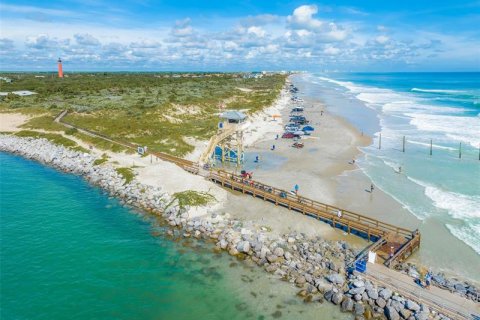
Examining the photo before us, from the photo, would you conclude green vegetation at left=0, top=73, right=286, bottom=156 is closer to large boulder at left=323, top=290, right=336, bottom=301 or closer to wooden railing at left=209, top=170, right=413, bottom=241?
wooden railing at left=209, top=170, right=413, bottom=241

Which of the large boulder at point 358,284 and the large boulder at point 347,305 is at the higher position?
the large boulder at point 358,284

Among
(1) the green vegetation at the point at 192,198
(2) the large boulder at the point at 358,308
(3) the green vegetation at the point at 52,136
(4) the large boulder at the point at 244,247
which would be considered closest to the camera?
(2) the large boulder at the point at 358,308

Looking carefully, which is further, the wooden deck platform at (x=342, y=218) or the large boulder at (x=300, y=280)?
the wooden deck platform at (x=342, y=218)

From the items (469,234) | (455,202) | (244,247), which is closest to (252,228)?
(244,247)

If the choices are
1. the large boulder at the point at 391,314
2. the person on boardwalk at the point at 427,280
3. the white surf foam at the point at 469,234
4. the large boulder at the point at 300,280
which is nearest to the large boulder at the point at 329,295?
the large boulder at the point at 300,280

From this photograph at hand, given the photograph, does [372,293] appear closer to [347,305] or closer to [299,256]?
[347,305]

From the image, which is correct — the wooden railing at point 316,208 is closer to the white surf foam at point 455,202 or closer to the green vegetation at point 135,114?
the white surf foam at point 455,202
